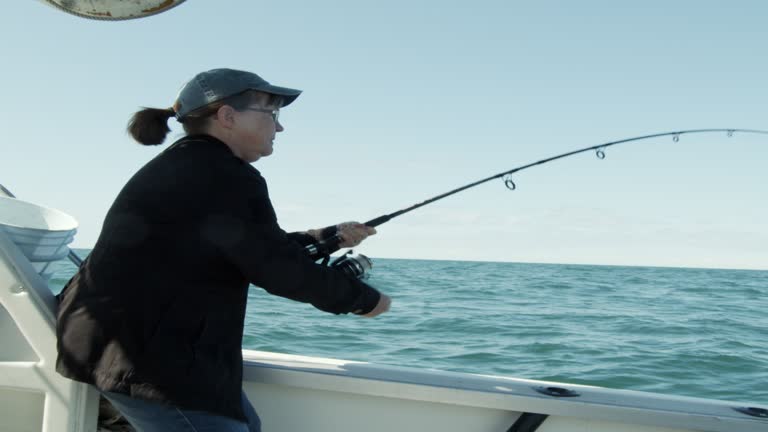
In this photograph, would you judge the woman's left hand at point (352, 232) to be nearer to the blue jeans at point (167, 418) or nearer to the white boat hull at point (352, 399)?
the white boat hull at point (352, 399)

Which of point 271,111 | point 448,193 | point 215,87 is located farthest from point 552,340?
point 215,87

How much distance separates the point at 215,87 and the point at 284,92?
0.17 metres

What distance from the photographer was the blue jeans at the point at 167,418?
1458 millimetres

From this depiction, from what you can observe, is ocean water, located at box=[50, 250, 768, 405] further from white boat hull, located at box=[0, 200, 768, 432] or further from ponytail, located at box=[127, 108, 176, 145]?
ponytail, located at box=[127, 108, 176, 145]

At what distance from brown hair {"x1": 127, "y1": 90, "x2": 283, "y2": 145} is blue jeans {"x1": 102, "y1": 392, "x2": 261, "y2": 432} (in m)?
0.63

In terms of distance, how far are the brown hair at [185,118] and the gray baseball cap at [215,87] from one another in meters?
0.01

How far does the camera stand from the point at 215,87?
1.62 metres

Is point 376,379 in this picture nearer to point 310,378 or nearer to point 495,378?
point 310,378

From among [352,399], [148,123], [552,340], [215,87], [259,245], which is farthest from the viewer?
[552,340]

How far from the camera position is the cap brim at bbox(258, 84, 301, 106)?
1.66 m

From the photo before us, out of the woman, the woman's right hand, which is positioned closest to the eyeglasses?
the woman

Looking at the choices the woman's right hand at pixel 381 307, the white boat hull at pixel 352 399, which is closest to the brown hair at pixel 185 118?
the white boat hull at pixel 352 399

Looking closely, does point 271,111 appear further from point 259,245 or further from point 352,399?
point 352,399

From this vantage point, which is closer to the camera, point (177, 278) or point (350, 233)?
point (177, 278)
